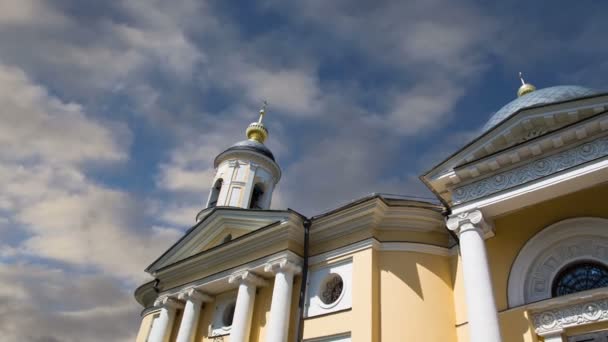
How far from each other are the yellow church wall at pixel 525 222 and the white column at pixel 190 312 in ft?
28.9

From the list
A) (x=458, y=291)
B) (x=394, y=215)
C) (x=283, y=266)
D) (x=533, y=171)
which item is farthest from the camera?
(x=283, y=266)

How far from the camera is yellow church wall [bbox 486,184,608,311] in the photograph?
973 centimetres

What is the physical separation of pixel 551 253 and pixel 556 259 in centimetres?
15

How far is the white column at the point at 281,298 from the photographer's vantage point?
1191 cm

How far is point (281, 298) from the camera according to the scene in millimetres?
12305

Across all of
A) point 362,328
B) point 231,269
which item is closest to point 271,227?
point 231,269

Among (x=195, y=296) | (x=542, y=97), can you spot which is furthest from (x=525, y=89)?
(x=195, y=296)

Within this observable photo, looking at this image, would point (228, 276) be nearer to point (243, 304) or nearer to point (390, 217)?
point (243, 304)

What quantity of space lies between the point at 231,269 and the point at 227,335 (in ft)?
6.20

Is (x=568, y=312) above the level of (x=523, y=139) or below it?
below

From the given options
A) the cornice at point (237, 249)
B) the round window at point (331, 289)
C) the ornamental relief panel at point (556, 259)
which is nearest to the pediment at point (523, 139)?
the ornamental relief panel at point (556, 259)

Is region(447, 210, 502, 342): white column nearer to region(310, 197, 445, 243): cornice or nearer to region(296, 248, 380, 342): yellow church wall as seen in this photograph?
region(310, 197, 445, 243): cornice

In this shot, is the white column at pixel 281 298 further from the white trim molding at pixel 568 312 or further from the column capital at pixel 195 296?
the white trim molding at pixel 568 312

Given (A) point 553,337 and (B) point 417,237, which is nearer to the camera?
(A) point 553,337
